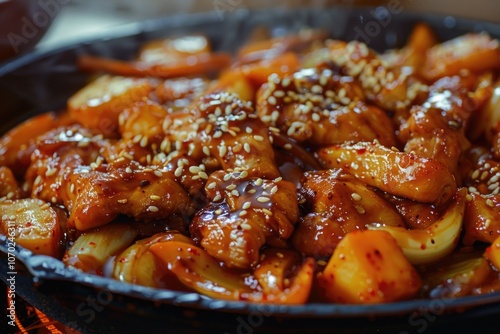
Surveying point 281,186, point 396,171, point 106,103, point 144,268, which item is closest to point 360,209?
point 396,171

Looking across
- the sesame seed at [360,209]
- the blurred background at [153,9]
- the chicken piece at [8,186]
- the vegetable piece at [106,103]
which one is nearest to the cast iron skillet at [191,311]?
the sesame seed at [360,209]

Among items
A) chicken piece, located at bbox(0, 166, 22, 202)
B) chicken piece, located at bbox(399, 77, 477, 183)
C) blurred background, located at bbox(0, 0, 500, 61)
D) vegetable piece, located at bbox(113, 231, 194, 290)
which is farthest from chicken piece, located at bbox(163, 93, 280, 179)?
blurred background, located at bbox(0, 0, 500, 61)

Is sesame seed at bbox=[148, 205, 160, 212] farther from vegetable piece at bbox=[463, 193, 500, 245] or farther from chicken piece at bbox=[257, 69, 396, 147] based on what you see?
vegetable piece at bbox=[463, 193, 500, 245]

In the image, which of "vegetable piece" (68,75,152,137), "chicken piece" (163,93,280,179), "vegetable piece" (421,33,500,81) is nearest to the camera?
"chicken piece" (163,93,280,179)

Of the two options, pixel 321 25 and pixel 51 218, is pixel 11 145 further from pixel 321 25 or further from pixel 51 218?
pixel 321 25

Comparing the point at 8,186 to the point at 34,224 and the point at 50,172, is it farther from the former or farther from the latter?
the point at 34,224

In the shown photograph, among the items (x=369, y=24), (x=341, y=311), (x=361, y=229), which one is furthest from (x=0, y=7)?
(x=341, y=311)

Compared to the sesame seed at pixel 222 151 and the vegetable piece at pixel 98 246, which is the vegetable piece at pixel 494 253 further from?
the vegetable piece at pixel 98 246
